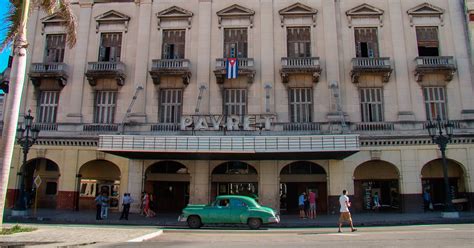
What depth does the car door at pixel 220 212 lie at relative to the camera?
17047 millimetres

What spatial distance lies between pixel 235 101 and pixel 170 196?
8.23 metres

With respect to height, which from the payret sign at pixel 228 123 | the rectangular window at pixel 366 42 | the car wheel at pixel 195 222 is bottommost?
the car wheel at pixel 195 222

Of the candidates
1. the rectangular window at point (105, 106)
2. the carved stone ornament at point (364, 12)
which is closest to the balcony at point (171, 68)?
the rectangular window at point (105, 106)

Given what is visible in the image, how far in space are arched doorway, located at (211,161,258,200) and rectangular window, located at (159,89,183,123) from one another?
4.67m

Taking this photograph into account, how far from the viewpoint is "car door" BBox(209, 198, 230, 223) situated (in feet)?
55.9

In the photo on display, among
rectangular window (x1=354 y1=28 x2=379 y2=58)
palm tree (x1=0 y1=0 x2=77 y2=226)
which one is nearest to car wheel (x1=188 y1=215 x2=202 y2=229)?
palm tree (x1=0 y1=0 x2=77 y2=226)

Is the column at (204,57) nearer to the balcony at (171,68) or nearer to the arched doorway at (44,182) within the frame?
the balcony at (171,68)

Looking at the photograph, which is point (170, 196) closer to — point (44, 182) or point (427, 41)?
point (44, 182)

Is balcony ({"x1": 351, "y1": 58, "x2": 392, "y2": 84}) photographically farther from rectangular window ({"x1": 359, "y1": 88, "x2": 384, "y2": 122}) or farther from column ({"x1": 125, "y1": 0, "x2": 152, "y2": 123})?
column ({"x1": 125, "y1": 0, "x2": 152, "y2": 123})

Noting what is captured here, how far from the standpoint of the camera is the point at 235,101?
1003 inches

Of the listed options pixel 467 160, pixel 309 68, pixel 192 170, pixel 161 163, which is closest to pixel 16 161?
pixel 161 163

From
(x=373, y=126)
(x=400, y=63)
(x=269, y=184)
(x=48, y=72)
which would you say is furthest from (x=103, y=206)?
(x=400, y=63)

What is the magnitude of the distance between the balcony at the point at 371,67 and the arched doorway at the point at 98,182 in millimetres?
18109

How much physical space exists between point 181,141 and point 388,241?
12.8m
